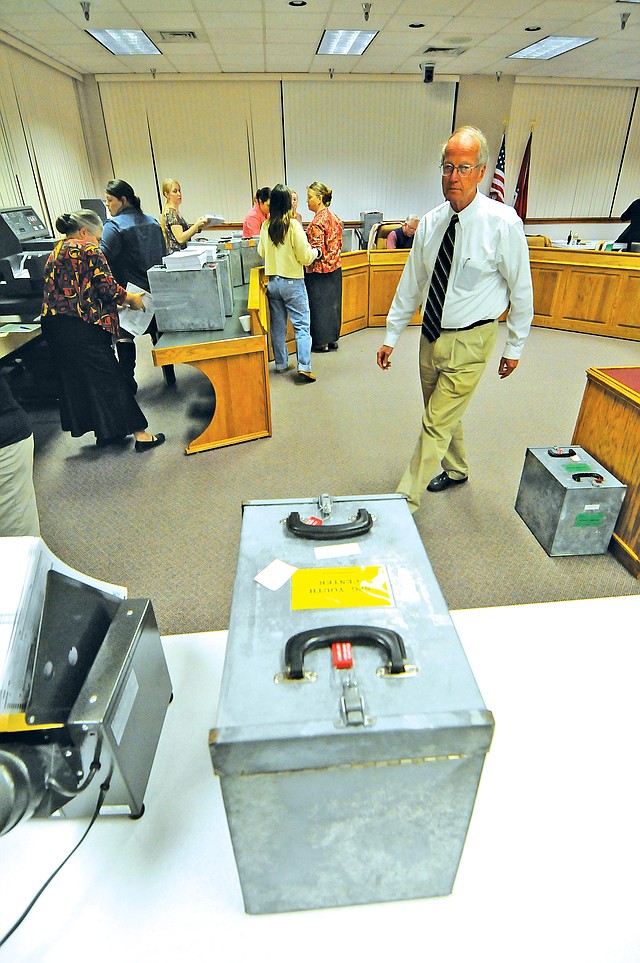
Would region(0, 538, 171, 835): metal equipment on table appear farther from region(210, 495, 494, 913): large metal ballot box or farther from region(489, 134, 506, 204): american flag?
region(489, 134, 506, 204): american flag

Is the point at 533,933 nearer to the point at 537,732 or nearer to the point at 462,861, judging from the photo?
Answer: the point at 462,861

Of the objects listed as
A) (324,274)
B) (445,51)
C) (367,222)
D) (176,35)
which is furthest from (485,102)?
(324,274)

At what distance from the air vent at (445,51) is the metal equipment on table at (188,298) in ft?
17.0

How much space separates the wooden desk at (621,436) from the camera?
230cm

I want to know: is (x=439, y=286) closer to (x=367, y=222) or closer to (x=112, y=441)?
(x=112, y=441)

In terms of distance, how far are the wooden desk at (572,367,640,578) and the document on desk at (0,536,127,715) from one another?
2.30 metres

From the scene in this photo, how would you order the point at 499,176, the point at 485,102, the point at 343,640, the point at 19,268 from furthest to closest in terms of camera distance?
the point at 485,102, the point at 499,176, the point at 19,268, the point at 343,640

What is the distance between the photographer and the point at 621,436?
2.37m

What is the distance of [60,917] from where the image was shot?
25.1 inches

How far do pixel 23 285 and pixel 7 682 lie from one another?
3.82 metres

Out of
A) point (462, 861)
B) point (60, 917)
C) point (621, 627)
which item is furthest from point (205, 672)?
point (621, 627)

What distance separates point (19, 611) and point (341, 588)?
391mm

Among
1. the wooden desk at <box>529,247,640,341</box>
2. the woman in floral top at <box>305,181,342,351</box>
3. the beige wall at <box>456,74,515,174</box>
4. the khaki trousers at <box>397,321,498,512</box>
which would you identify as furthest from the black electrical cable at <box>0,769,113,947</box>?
the beige wall at <box>456,74,515,174</box>

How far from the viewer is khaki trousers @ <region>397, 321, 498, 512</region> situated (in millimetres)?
2371
